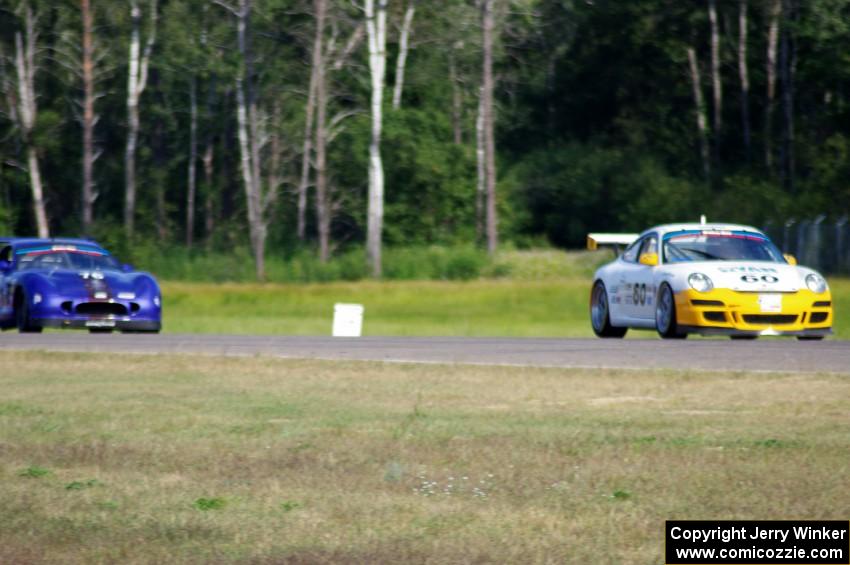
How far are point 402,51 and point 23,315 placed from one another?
33108 millimetres

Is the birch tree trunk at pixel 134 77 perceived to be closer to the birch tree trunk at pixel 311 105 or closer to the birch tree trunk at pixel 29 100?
the birch tree trunk at pixel 29 100

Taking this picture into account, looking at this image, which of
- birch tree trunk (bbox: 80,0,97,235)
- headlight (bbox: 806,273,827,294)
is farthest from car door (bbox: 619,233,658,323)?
birch tree trunk (bbox: 80,0,97,235)

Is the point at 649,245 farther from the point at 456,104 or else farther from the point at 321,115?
the point at 456,104

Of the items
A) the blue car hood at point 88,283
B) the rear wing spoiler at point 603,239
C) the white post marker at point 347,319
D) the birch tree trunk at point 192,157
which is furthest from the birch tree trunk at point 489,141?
the rear wing spoiler at point 603,239

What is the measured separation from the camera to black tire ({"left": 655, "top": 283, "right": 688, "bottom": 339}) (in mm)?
17672

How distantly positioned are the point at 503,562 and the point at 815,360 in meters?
9.18

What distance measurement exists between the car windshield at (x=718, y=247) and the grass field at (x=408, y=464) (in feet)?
17.2

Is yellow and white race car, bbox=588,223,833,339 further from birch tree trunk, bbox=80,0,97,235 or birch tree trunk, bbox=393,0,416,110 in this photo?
birch tree trunk, bbox=393,0,416,110

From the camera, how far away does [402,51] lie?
53406 millimetres

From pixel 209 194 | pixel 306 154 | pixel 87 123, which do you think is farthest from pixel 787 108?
pixel 209 194

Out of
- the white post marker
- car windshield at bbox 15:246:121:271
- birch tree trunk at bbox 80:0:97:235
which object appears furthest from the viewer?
birch tree trunk at bbox 80:0:97:235

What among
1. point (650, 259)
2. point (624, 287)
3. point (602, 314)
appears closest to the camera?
point (650, 259)

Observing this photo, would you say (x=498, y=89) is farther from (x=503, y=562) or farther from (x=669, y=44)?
(x=503, y=562)

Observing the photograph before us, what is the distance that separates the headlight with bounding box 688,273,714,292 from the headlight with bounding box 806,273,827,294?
3.73 ft
